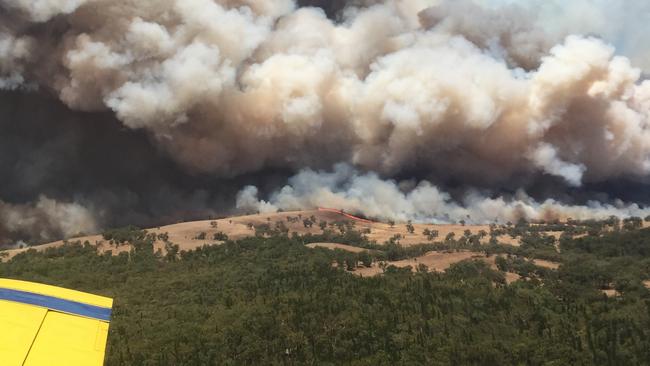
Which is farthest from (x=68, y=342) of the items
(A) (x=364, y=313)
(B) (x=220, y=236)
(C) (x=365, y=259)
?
(B) (x=220, y=236)

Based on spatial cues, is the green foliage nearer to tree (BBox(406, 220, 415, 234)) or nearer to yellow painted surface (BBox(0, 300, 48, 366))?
tree (BBox(406, 220, 415, 234))

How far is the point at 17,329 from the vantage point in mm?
10125

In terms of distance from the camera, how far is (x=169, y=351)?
53312 millimetres

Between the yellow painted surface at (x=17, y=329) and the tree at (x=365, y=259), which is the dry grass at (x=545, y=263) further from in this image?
the yellow painted surface at (x=17, y=329)

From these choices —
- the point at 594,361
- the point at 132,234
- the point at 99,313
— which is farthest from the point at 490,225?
the point at 99,313

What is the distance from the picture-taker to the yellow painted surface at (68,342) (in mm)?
9492

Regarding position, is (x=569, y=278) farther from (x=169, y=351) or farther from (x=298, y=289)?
(x=169, y=351)

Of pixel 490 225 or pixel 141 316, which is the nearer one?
pixel 141 316

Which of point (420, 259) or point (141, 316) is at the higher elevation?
point (420, 259)

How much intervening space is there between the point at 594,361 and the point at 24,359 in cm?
5188

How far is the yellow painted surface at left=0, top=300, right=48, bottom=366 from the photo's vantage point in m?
9.23

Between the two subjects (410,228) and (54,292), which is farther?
(410,228)

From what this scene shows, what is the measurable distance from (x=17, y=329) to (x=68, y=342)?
3.20 feet

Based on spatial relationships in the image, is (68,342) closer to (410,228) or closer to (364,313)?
(364,313)
